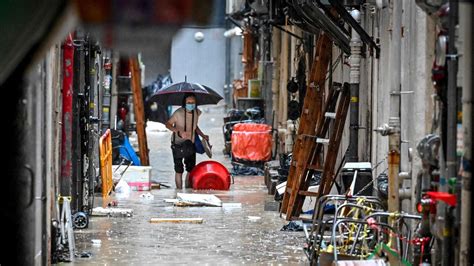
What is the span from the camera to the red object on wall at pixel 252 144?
28562mm

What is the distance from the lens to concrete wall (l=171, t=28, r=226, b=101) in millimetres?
56181

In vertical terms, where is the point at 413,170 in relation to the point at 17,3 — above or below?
below

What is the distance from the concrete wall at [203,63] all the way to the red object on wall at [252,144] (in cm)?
2714

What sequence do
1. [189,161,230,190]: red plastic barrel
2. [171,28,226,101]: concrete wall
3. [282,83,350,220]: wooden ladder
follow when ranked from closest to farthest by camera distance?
1. [282,83,350,220]: wooden ladder
2. [189,161,230,190]: red plastic barrel
3. [171,28,226,101]: concrete wall

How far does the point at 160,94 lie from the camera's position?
24984 mm

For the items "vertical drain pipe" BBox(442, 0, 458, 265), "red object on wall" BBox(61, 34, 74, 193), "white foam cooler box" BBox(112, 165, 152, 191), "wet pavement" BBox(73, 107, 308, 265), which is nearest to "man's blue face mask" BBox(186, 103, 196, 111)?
"white foam cooler box" BBox(112, 165, 152, 191)

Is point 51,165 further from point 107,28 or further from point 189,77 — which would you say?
point 189,77

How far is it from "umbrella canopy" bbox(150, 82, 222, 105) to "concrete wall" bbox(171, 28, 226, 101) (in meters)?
30.6

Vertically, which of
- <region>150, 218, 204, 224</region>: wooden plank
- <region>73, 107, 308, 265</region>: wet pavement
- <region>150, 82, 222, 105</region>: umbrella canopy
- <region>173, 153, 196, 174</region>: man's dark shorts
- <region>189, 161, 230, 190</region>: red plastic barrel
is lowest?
<region>73, 107, 308, 265</region>: wet pavement

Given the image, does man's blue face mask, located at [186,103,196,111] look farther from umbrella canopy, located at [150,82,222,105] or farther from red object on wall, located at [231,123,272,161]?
red object on wall, located at [231,123,272,161]

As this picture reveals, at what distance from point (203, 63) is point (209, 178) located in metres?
33.7

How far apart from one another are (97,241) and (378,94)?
4199 mm

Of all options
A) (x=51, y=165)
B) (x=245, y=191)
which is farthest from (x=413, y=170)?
(x=245, y=191)

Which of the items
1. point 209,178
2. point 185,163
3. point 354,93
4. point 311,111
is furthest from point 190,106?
point 354,93
